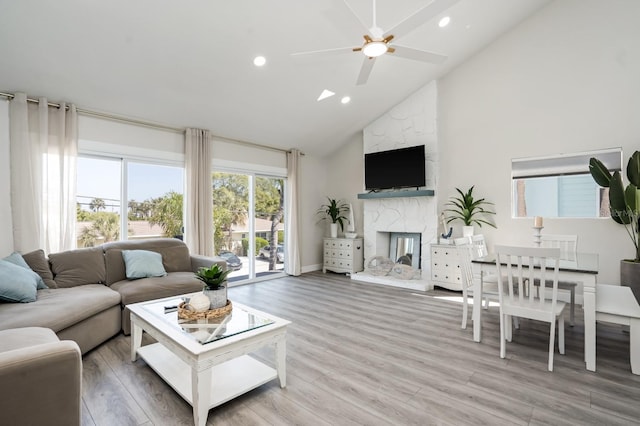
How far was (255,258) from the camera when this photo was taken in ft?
19.3

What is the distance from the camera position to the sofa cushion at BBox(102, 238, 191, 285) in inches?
143

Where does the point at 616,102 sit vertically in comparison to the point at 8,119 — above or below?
above

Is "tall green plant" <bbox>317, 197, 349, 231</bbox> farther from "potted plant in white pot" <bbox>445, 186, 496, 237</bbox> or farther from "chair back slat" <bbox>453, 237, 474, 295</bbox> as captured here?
"chair back slat" <bbox>453, 237, 474, 295</bbox>

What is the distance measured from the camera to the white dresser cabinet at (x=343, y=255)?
20.5 ft

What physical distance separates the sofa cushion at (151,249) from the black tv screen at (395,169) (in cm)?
355

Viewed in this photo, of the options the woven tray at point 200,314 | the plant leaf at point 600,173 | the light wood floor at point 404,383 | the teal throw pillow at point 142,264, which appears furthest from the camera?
the plant leaf at point 600,173

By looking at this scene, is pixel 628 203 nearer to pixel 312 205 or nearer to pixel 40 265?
pixel 312 205

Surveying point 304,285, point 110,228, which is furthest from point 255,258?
point 110,228

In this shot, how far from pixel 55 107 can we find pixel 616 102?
701 centimetres

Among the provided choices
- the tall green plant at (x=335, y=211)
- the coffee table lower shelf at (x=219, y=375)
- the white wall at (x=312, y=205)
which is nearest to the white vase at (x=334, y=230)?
the tall green plant at (x=335, y=211)

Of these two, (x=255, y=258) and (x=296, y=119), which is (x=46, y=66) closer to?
(x=296, y=119)

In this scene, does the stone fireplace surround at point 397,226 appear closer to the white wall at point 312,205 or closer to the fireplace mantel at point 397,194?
the fireplace mantel at point 397,194

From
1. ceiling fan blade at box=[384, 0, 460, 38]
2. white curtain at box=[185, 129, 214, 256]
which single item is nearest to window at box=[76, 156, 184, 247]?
white curtain at box=[185, 129, 214, 256]

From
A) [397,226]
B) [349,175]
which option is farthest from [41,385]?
[349,175]
